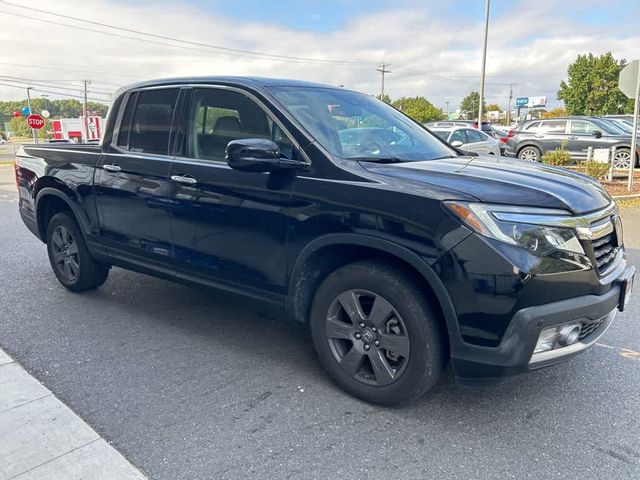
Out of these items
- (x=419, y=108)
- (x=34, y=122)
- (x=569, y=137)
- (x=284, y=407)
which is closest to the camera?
(x=284, y=407)

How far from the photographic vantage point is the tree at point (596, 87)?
49.7 m

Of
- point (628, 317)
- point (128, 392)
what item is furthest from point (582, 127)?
point (128, 392)

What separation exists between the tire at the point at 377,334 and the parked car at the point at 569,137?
13.8m

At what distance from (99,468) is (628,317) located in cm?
411

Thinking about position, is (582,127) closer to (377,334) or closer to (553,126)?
(553,126)

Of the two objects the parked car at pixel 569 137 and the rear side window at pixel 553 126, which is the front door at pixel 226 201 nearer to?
the parked car at pixel 569 137

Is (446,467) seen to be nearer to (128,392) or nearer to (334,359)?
(334,359)

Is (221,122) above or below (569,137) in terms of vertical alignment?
above

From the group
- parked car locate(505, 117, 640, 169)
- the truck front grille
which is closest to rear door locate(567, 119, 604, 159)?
parked car locate(505, 117, 640, 169)

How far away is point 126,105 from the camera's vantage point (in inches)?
170

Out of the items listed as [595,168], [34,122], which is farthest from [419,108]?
[595,168]

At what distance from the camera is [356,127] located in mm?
3568

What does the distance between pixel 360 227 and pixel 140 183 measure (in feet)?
6.42

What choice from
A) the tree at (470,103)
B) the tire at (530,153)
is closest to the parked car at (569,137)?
the tire at (530,153)
